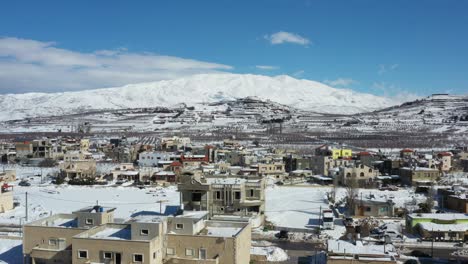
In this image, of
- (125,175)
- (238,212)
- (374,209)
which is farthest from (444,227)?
(125,175)

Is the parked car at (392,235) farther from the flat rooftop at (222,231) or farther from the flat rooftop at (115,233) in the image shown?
the flat rooftop at (115,233)

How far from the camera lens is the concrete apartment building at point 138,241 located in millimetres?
10062

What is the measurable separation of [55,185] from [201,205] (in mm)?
13698

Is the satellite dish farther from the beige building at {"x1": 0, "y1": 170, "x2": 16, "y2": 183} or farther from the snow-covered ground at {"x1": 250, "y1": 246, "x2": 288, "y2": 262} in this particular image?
the beige building at {"x1": 0, "y1": 170, "x2": 16, "y2": 183}

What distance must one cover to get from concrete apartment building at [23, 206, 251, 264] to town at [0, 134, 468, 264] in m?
0.02

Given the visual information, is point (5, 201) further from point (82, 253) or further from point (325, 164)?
point (325, 164)

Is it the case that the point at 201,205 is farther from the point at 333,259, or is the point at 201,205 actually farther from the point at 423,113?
the point at 423,113

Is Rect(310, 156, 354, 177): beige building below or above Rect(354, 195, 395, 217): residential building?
above

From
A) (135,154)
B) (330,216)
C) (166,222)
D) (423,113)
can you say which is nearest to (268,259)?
(166,222)

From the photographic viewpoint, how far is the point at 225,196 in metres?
17.0

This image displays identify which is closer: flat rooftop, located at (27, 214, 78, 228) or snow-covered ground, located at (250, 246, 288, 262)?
flat rooftop, located at (27, 214, 78, 228)

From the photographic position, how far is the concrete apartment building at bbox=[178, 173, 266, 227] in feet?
54.0

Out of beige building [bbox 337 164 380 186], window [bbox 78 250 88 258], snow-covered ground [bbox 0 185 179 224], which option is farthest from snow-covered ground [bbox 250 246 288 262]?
beige building [bbox 337 164 380 186]

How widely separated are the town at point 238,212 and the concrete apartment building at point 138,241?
0.02 metres
